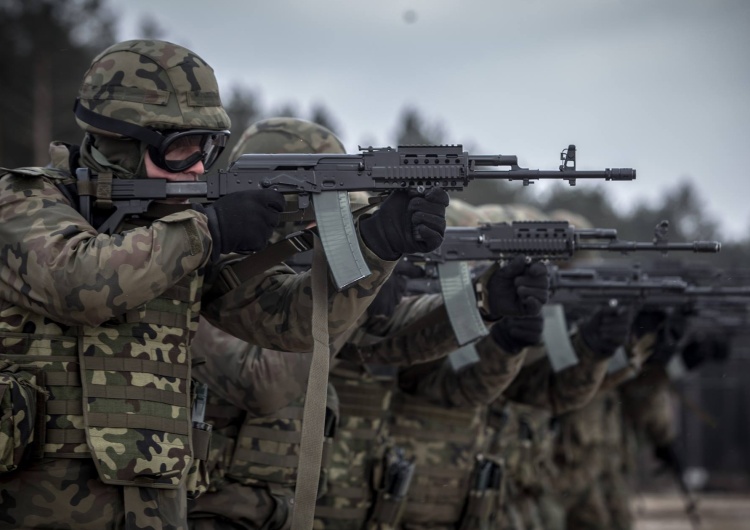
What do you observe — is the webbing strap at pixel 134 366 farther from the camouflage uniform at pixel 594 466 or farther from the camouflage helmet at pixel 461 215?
the camouflage uniform at pixel 594 466

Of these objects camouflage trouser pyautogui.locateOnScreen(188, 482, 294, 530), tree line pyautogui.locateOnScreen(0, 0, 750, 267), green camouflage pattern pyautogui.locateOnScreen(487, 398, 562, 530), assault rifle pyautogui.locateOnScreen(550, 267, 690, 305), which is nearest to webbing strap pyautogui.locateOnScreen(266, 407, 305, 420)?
camouflage trouser pyautogui.locateOnScreen(188, 482, 294, 530)

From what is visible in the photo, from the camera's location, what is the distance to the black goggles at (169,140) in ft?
16.1

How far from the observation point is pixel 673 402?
2539cm

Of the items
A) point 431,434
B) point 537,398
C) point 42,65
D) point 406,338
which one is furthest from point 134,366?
point 42,65

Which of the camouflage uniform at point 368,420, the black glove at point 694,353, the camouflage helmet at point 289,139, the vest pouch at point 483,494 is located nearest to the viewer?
the camouflage uniform at point 368,420

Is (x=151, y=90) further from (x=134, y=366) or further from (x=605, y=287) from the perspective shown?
(x=605, y=287)

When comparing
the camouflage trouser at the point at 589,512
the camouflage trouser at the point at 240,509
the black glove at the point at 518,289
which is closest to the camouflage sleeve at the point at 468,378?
the black glove at the point at 518,289

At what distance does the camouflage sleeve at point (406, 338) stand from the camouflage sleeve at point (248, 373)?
95 centimetres

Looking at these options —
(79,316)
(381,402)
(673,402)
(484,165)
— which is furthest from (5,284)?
(673,402)

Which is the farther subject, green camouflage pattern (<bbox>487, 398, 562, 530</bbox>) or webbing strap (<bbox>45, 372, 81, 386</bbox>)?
green camouflage pattern (<bbox>487, 398, 562, 530</bbox>)

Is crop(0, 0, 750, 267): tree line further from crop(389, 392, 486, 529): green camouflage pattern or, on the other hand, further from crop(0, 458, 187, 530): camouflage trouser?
crop(0, 458, 187, 530): camouflage trouser

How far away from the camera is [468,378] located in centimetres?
828

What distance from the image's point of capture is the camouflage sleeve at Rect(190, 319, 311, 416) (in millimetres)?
5977

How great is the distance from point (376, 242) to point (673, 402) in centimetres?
2158
